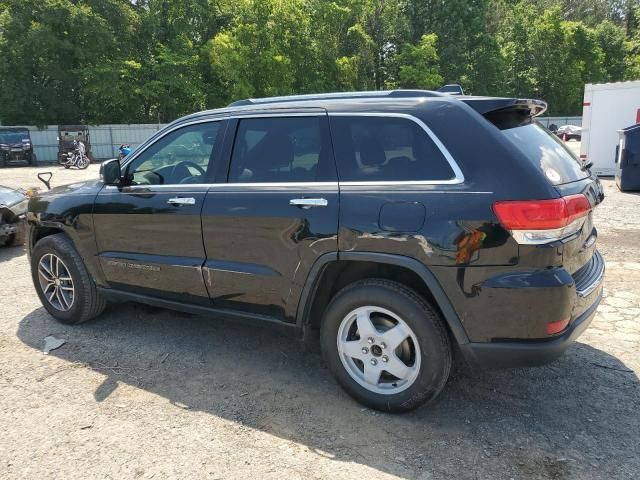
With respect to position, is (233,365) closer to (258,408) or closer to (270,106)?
(258,408)

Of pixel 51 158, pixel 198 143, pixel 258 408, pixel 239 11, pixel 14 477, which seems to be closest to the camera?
pixel 14 477

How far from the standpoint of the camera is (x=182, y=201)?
3781mm

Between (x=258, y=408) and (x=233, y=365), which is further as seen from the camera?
(x=233, y=365)

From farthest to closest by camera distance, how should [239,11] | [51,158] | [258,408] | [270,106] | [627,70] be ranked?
[627,70] → [239,11] → [51,158] → [270,106] → [258,408]

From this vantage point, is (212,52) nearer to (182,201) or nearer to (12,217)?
(12,217)

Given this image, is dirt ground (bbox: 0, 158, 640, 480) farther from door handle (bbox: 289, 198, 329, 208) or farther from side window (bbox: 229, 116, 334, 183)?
side window (bbox: 229, 116, 334, 183)

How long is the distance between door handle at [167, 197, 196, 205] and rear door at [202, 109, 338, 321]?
127 millimetres

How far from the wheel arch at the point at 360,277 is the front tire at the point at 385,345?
10 centimetres

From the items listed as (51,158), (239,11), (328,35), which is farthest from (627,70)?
(51,158)

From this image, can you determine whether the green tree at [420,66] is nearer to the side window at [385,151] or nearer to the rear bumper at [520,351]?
the side window at [385,151]

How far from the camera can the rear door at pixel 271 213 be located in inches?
129

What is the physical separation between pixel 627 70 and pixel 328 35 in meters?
29.4

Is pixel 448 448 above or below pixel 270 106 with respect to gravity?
below

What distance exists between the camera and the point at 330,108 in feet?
11.2
